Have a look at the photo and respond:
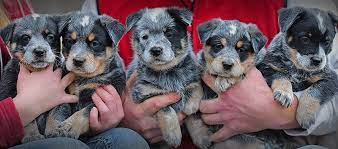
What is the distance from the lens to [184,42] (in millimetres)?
2371

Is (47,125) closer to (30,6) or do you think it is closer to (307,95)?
(30,6)

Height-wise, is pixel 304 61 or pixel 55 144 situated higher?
pixel 304 61

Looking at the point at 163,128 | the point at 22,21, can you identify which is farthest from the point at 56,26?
the point at 163,128

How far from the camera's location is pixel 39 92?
2301 mm

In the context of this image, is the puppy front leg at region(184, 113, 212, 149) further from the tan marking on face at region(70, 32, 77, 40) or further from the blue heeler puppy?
the tan marking on face at region(70, 32, 77, 40)

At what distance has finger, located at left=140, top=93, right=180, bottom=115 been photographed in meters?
2.34

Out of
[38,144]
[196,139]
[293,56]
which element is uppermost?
[293,56]

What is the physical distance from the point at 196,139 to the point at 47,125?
2.15 feet

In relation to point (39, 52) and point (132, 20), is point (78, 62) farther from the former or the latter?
point (132, 20)

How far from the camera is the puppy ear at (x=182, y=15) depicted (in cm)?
233

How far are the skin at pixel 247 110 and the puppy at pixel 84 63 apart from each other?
1.43ft

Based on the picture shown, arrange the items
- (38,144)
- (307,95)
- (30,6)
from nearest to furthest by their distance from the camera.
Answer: (38,144) < (307,95) < (30,6)

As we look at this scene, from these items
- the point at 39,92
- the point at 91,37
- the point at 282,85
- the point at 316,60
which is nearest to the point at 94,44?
the point at 91,37

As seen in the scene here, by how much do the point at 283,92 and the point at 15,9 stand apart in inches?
52.7
